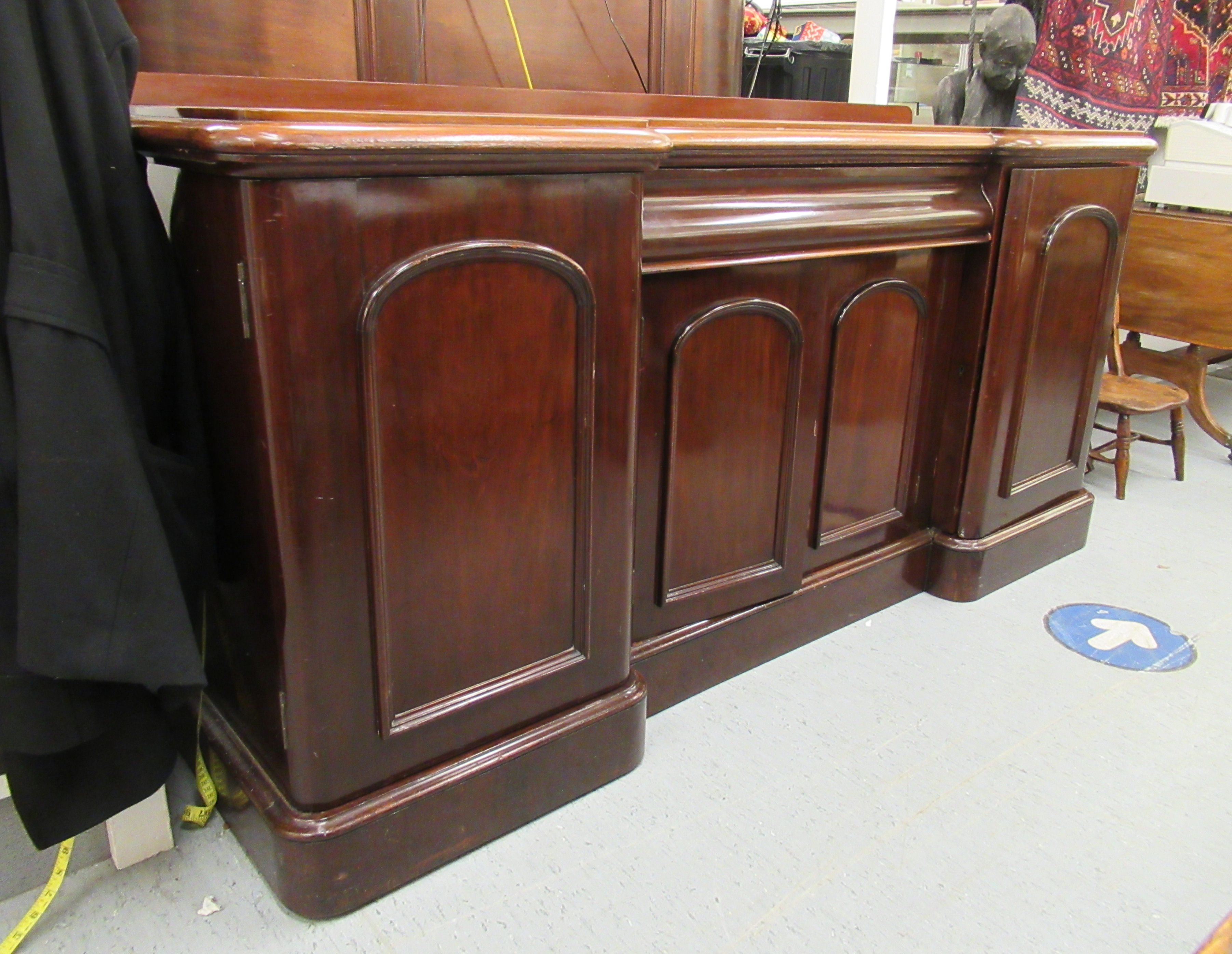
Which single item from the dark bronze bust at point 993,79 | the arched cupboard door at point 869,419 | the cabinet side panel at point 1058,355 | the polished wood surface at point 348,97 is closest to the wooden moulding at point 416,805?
the arched cupboard door at point 869,419

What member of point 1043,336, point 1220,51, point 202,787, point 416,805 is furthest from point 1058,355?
point 1220,51

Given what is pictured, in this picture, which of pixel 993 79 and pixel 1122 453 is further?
pixel 1122 453

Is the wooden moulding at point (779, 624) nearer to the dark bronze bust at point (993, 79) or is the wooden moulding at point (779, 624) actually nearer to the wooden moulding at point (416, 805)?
the wooden moulding at point (416, 805)

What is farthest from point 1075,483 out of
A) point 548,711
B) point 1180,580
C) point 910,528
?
→ point 548,711

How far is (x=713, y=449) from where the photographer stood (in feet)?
5.38

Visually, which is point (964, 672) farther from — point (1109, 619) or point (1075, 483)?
point (1075, 483)

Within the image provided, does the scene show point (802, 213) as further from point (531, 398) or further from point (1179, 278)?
point (1179, 278)

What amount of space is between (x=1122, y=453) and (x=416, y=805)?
2.35 m

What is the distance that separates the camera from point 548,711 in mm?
1422

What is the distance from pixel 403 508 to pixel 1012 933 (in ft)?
3.19

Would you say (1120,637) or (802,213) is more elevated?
(802,213)

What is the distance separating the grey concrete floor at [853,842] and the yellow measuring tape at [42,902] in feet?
0.06

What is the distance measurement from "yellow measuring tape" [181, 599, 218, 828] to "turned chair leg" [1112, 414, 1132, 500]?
2.48 metres

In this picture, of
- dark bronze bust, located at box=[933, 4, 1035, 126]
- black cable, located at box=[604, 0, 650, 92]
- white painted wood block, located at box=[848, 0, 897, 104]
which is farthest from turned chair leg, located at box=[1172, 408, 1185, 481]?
black cable, located at box=[604, 0, 650, 92]
